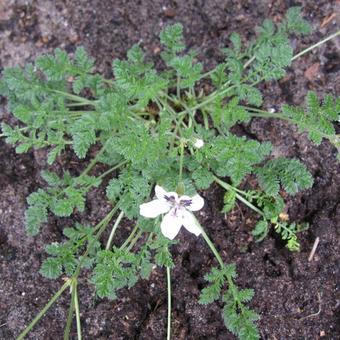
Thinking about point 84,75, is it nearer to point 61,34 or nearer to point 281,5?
point 61,34

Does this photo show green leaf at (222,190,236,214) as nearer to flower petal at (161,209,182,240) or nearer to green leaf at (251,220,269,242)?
green leaf at (251,220,269,242)

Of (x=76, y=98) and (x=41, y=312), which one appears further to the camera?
(x=76, y=98)

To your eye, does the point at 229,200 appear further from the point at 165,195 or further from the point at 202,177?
the point at 165,195

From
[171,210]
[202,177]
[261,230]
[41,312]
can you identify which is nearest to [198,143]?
[202,177]

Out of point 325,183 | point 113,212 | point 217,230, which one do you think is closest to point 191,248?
point 217,230

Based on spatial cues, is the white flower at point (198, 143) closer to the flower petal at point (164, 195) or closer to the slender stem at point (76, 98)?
the flower petal at point (164, 195)
